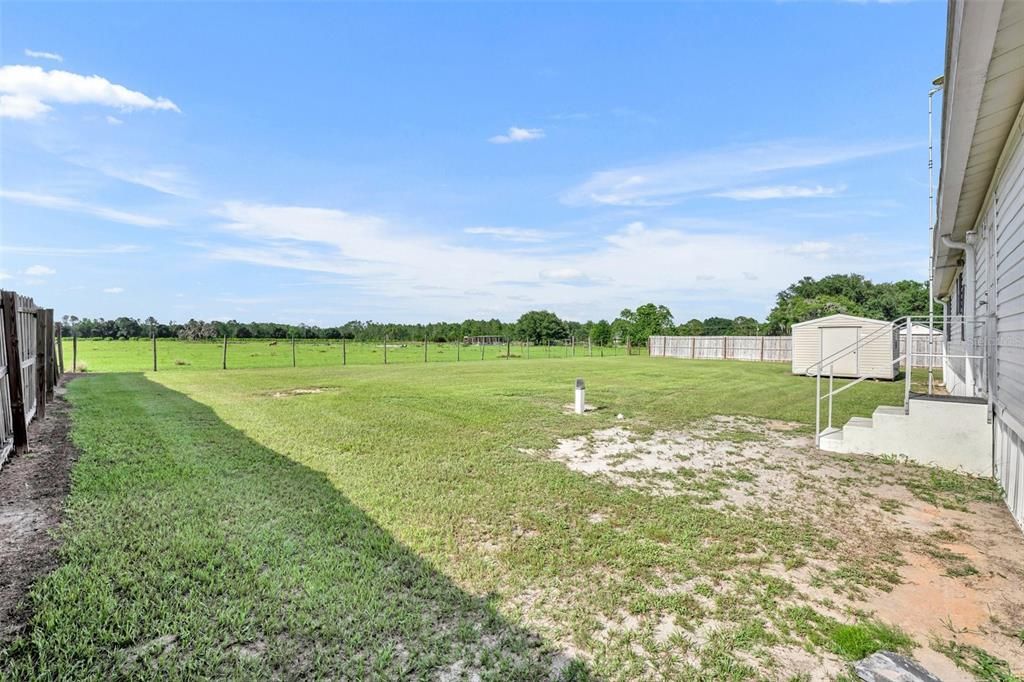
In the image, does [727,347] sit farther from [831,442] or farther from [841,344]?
[831,442]

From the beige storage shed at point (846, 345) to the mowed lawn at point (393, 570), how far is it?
47.6ft

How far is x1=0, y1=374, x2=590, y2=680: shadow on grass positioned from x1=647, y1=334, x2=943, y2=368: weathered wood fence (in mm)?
26604

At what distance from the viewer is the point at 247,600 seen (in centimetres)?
221

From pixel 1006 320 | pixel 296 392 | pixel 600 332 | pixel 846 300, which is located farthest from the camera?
pixel 600 332

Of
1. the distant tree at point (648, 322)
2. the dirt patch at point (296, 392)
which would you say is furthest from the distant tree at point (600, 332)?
the dirt patch at point (296, 392)

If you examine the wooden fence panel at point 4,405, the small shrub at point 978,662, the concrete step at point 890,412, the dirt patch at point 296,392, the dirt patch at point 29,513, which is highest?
the wooden fence panel at point 4,405

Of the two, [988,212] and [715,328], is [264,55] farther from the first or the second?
[715,328]

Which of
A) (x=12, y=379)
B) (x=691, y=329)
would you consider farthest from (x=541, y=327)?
(x=12, y=379)

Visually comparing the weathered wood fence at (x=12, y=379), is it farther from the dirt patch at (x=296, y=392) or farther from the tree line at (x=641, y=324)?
the tree line at (x=641, y=324)

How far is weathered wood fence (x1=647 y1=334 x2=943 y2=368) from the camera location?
2522 cm

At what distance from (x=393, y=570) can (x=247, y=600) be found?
0.72m

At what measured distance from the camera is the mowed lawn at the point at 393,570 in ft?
6.08

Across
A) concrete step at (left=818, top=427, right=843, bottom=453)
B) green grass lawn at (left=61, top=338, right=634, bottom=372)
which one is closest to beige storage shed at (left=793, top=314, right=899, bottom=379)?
concrete step at (left=818, top=427, right=843, bottom=453)

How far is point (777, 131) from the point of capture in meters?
14.2
